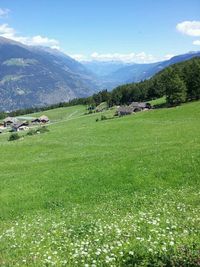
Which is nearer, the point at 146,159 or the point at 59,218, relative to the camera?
the point at 59,218

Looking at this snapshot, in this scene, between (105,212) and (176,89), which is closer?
(105,212)

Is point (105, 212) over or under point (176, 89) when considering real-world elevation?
under

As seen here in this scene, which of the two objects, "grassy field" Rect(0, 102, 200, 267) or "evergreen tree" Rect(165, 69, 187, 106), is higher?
"evergreen tree" Rect(165, 69, 187, 106)

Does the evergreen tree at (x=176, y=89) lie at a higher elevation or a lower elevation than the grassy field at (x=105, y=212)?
higher

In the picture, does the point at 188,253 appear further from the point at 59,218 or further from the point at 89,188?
the point at 89,188

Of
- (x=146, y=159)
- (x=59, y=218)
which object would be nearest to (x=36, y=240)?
(x=59, y=218)

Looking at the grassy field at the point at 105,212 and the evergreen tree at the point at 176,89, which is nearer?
the grassy field at the point at 105,212

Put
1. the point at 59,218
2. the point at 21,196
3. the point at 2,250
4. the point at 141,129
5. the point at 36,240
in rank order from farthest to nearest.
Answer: the point at 141,129, the point at 21,196, the point at 59,218, the point at 36,240, the point at 2,250

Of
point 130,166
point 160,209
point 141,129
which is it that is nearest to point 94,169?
point 130,166

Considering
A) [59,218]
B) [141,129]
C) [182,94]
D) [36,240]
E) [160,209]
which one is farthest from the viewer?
[182,94]

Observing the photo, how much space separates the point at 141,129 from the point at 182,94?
128 feet

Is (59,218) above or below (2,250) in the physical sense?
below

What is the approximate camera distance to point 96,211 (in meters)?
22.2

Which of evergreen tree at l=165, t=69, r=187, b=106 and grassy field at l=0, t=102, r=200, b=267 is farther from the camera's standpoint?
evergreen tree at l=165, t=69, r=187, b=106
